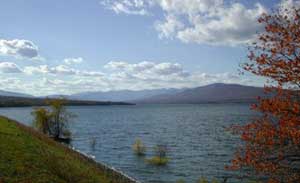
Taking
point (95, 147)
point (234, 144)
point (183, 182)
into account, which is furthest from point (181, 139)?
point (183, 182)

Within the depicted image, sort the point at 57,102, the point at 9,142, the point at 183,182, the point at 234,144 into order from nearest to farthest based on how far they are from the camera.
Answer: the point at 9,142
the point at 183,182
the point at 234,144
the point at 57,102

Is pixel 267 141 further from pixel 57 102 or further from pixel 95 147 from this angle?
pixel 57 102

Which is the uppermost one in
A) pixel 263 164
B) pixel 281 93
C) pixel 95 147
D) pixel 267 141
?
pixel 281 93

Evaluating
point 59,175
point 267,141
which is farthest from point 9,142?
point 267,141

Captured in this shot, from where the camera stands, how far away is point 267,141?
14812mm

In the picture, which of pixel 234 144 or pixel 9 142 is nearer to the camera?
pixel 9 142

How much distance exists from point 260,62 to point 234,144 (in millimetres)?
50204

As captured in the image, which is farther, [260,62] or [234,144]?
[234,144]

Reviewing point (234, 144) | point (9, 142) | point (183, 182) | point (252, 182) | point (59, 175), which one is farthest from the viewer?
point (234, 144)

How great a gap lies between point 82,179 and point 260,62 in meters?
14.1

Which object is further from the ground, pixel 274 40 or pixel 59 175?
pixel 274 40

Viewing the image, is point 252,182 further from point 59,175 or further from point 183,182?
point 59,175

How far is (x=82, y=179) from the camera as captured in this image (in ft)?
70.9

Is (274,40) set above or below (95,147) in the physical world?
above
